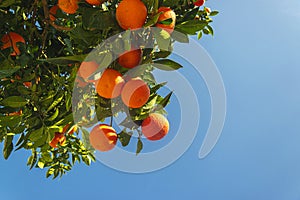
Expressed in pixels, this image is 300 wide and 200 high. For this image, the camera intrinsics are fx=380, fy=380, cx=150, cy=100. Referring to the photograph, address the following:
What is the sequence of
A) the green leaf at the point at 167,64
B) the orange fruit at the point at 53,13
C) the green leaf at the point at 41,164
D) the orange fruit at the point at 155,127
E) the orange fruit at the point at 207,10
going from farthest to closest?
the orange fruit at the point at 207,10 → the green leaf at the point at 41,164 → the orange fruit at the point at 53,13 → the orange fruit at the point at 155,127 → the green leaf at the point at 167,64

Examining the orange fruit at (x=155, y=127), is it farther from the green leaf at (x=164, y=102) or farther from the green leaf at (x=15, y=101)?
the green leaf at (x=15, y=101)

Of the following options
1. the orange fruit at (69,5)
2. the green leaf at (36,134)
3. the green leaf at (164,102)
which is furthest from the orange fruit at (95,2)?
the green leaf at (36,134)

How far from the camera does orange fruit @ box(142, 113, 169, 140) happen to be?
4.62 feet

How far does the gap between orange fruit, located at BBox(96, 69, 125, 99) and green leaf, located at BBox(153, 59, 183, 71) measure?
6.6 inches

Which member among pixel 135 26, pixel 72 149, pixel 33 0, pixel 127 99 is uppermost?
pixel 33 0

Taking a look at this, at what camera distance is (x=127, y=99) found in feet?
3.92

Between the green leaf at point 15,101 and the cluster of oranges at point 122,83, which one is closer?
the cluster of oranges at point 122,83

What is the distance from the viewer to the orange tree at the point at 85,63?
1.12m

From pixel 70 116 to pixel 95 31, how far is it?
475 mm

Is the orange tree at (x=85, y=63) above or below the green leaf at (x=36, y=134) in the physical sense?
above

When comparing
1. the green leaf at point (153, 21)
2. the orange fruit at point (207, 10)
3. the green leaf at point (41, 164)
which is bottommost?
the green leaf at point (153, 21)

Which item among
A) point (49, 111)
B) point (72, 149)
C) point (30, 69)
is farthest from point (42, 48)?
point (72, 149)

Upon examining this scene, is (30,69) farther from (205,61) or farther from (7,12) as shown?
(205,61)

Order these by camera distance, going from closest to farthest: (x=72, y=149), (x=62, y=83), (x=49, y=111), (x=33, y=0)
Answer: (x=62, y=83)
(x=49, y=111)
(x=33, y=0)
(x=72, y=149)
